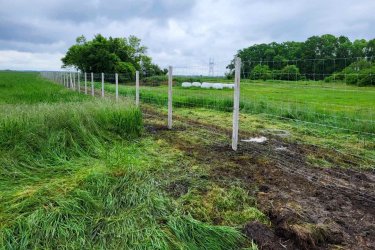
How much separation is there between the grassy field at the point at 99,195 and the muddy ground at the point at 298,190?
19 centimetres

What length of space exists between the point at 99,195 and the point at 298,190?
2.16 meters

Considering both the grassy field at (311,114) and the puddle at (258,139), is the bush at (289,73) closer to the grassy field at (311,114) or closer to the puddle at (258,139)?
the grassy field at (311,114)

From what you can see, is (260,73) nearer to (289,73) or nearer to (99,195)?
(289,73)

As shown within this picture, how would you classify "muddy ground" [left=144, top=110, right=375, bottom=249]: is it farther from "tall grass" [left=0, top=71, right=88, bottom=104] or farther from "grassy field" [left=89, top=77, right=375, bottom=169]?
"tall grass" [left=0, top=71, right=88, bottom=104]

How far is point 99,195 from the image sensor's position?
3.03 m

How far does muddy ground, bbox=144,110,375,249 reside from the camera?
101 inches

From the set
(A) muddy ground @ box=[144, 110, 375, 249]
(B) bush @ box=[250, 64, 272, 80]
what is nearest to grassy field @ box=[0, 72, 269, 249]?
(A) muddy ground @ box=[144, 110, 375, 249]

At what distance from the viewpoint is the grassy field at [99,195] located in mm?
2424

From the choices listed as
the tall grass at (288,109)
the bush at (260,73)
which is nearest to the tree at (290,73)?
the bush at (260,73)

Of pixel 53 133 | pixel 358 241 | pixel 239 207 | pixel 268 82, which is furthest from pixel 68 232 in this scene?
pixel 268 82

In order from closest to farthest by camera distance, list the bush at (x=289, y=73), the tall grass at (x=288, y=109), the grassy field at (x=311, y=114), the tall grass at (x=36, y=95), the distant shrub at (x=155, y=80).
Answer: the grassy field at (x=311, y=114), the bush at (x=289, y=73), the tall grass at (x=288, y=109), the tall grass at (x=36, y=95), the distant shrub at (x=155, y=80)

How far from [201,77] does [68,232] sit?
17.0ft

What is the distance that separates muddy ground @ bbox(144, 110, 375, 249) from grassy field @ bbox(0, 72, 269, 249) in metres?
0.19

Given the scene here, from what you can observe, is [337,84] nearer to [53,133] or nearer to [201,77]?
[201,77]
